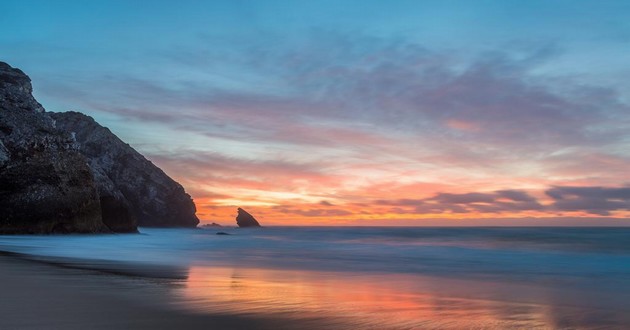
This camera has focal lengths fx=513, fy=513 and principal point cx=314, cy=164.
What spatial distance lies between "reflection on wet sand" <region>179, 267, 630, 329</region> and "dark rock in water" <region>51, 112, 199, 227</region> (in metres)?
57.2

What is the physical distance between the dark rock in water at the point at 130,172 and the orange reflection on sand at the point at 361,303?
57.3 m

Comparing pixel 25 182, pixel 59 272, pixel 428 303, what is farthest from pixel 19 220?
pixel 428 303

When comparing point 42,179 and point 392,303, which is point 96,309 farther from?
point 42,179

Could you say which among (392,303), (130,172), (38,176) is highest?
(130,172)

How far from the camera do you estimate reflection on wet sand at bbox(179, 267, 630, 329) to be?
5.68 meters

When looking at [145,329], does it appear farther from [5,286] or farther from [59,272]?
[59,272]

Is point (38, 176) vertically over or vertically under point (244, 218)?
over

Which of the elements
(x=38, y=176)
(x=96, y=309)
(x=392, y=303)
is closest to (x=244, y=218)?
(x=38, y=176)

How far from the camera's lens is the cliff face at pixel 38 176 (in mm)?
32344

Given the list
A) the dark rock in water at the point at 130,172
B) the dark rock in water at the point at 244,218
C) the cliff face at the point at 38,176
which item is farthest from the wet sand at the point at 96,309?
the dark rock in water at the point at 244,218

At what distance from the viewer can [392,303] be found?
6.97 m

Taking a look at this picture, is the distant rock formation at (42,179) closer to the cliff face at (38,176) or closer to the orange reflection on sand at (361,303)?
the cliff face at (38,176)

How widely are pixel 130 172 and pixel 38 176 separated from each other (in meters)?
34.3

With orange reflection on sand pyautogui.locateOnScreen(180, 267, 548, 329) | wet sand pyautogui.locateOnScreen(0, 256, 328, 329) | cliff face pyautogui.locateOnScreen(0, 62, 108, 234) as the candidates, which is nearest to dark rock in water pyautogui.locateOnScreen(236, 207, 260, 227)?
cliff face pyautogui.locateOnScreen(0, 62, 108, 234)
